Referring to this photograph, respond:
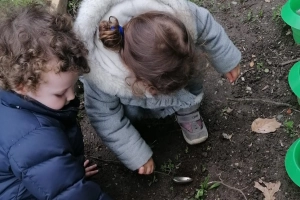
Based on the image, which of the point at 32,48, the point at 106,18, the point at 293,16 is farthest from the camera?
the point at 293,16

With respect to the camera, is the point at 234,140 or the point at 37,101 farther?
the point at 234,140

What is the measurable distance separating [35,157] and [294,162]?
40.1 inches

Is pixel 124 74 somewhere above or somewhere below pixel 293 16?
above

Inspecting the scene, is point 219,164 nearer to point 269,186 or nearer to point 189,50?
point 269,186

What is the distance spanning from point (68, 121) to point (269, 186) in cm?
92

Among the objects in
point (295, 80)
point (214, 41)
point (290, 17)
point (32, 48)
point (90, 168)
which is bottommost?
point (90, 168)

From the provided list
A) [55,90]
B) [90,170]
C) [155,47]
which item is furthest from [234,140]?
[55,90]

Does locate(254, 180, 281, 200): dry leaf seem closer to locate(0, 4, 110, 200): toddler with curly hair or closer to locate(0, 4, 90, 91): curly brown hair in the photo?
locate(0, 4, 110, 200): toddler with curly hair

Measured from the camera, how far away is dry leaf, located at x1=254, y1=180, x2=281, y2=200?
2121 mm

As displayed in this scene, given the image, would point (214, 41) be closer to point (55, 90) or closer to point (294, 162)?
point (294, 162)

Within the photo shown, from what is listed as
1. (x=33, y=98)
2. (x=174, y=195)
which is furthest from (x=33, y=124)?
(x=174, y=195)

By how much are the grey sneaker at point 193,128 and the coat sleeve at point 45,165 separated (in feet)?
2.39

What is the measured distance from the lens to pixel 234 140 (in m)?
2.34

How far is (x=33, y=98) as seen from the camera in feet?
5.79
